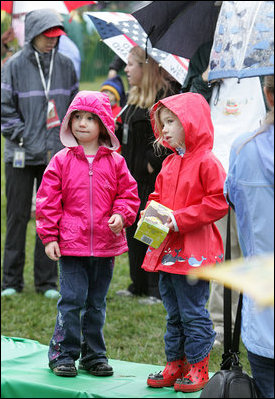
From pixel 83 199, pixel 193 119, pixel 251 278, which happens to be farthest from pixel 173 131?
pixel 251 278

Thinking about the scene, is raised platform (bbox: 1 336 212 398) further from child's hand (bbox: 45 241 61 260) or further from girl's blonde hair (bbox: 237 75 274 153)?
girl's blonde hair (bbox: 237 75 274 153)

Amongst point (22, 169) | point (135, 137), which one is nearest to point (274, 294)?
point (135, 137)

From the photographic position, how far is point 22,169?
6.54 metres

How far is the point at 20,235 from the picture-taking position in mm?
6836

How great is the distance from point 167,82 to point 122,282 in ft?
7.85

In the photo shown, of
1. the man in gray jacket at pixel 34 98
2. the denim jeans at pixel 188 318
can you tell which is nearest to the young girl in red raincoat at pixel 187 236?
the denim jeans at pixel 188 318

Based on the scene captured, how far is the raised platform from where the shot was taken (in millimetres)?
3592

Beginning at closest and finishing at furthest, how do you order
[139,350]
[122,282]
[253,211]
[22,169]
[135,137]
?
1. [253,211]
2. [139,350]
3. [135,137]
4. [22,169]
5. [122,282]

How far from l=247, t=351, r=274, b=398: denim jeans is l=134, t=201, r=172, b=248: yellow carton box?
96cm

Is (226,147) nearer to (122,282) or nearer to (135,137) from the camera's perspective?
(135,137)

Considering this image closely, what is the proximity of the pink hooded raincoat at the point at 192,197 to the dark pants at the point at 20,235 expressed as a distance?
2.84 m

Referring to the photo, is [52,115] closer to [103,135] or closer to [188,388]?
[103,135]

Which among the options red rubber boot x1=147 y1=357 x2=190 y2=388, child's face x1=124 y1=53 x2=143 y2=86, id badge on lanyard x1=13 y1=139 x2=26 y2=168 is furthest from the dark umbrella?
id badge on lanyard x1=13 y1=139 x2=26 y2=168

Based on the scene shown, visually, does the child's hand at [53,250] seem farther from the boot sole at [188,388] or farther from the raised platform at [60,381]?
the boot sole at [188,388]
